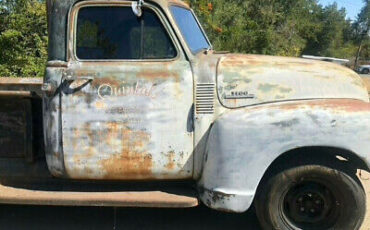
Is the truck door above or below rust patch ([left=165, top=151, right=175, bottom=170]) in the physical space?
above

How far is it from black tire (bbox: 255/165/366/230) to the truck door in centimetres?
71

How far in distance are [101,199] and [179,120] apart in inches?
35.1

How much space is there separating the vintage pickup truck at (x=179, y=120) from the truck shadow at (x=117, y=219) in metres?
0.53

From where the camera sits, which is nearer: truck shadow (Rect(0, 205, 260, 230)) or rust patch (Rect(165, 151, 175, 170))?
rust patch (Rect(165, 151, 175, 170))

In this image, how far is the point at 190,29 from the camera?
4.32 m

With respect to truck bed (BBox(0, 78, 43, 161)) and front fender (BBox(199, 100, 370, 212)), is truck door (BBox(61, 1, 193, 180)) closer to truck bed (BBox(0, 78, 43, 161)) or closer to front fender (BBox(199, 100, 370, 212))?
front fender (BBox(199, 100, 370, 212))

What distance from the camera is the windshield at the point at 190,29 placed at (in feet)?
13.5

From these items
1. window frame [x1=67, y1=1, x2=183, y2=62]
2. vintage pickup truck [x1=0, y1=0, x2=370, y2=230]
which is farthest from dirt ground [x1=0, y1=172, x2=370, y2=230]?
window frame [x1=67, y1=1, x2=183, y2=62]

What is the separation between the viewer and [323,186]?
3.92m

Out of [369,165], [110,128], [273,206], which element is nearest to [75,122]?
[110,128]

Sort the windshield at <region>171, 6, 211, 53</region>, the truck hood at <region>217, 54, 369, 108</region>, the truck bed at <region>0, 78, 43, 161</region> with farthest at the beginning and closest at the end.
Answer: the truck bed at <region>0, 78, 43, 161</region>
the windshield at <region>171, 6, 211, 53</region>
the truck hood at <region>217, 54, 369, 108</region>

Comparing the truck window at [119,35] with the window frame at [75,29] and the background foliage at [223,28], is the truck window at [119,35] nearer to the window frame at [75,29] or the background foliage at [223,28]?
the window frame at [75,29]

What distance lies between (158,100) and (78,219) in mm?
1544

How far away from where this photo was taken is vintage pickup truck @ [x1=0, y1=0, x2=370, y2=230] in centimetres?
379
